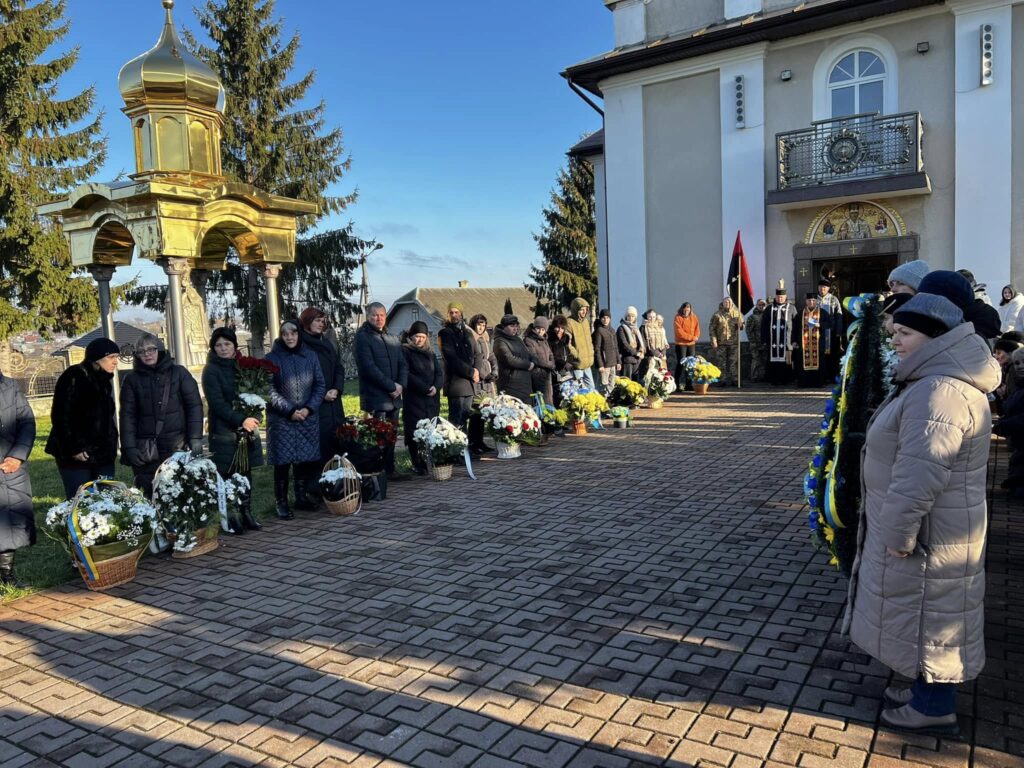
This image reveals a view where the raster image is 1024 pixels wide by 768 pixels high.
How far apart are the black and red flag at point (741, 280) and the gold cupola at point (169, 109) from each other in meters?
10.7

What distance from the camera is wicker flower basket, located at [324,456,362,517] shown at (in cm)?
718

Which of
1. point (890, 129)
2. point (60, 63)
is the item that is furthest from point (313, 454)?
point (60, 63)

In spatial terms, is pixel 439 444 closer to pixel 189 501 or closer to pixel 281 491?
pixel 281 491

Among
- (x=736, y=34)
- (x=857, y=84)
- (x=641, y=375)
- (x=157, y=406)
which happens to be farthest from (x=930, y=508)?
(x=736, y=34)

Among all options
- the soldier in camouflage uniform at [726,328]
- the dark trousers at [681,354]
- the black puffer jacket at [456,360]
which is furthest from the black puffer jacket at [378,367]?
the soldier in camouflage uniform at [726,328]

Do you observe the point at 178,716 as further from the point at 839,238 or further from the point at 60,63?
the point at 60,63

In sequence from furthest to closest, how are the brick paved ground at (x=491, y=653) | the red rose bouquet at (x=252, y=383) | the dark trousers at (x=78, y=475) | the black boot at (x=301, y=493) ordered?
the black boot at (x=301, y=493), the red rose bouquet at (x=252, y=383), the dark trousers at (x=78, y=475), the brick paved ground at (x=491, y=653)

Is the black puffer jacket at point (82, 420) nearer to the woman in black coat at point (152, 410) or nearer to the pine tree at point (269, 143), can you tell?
the woman in black coat at point (152, 410)

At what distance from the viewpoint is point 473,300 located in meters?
61.5

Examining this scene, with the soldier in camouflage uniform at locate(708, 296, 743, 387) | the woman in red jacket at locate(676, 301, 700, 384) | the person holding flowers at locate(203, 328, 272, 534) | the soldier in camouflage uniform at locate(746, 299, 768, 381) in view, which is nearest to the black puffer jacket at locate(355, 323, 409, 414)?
the person holding flowers at locate(203, 328, 272, 534)

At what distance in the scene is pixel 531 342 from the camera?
11000 millimetres

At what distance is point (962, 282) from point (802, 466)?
5.33 metres

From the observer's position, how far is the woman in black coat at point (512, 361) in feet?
33.5

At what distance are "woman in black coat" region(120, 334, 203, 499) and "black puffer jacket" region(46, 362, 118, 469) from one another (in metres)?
0.17
